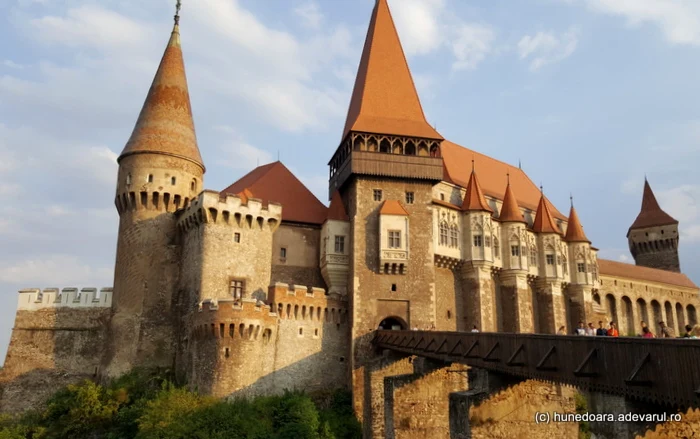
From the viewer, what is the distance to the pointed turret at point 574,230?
3931cm

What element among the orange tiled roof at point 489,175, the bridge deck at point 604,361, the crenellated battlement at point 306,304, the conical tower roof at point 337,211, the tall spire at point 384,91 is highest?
the tall spire at point 384,91

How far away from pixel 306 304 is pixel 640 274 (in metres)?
36.6

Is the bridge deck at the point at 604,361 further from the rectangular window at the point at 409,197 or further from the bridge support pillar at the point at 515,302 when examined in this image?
the bridge support pillar at the point at 515,302

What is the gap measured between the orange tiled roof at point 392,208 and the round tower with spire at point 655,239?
43608mm

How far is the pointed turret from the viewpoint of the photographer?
39312mm

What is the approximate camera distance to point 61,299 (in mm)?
29812

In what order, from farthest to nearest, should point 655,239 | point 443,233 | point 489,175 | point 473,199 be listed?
point 655,239
point 489,175
point 473,199
point 443,233

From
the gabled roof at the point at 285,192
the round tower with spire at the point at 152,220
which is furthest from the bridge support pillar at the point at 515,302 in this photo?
the round tower with spire at the point at 152,220

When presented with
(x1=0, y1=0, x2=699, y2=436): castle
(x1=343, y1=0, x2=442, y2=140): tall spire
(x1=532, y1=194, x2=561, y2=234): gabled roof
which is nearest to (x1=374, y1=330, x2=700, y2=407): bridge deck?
(x1=0, y1=0, x2=699, y2=436): castle

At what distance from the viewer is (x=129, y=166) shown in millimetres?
29734

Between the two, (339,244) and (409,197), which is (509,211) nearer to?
(409,197)

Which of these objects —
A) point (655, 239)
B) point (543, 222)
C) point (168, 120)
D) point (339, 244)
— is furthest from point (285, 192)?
point (655, 239)

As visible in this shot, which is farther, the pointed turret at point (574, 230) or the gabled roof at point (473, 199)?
the pointed turret at point (574, 230)

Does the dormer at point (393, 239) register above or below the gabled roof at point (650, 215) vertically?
below
